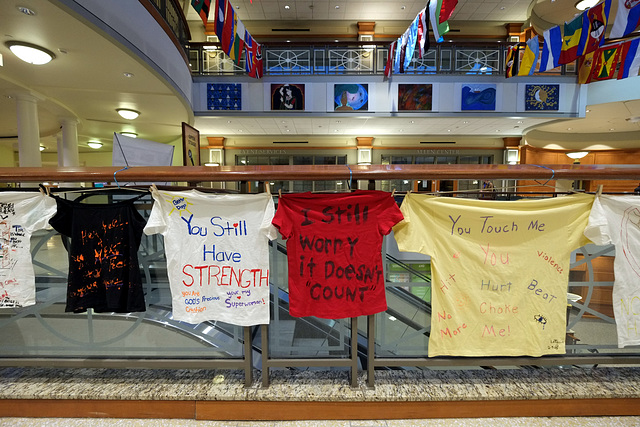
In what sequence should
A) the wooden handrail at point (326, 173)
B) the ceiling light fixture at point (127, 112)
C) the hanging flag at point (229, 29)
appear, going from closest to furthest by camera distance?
the wooden handrail at point (326, 173), the hanging flag at point (229, 29), the ceiling light fixture at point (127, 112)

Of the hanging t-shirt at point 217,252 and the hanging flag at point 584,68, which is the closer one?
the hanging t-shirt at point 217,252

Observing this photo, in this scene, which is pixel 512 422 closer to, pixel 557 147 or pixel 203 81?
pixel 203 81

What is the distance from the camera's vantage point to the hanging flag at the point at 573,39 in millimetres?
4738

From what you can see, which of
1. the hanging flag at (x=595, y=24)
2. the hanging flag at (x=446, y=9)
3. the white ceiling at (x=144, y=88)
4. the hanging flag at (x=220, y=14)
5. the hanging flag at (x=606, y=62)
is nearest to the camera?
the white ceiling at (x=144, y=88)

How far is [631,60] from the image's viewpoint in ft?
17.6

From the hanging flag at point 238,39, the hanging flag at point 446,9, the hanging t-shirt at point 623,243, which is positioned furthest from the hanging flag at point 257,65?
the hanging t-shirt at point 623,243

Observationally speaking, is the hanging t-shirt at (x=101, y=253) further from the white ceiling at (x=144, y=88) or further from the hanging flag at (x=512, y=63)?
the hanging flag at (x=512, y=63)

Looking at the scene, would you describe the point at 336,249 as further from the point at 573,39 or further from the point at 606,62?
the point at 606,62

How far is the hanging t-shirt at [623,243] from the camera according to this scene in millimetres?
1376

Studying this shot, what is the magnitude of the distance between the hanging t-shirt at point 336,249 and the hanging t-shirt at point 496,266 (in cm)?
15

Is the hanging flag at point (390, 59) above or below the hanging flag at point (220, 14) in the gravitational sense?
above

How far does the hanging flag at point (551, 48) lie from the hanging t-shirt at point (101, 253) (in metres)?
7.32

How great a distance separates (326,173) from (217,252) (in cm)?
70

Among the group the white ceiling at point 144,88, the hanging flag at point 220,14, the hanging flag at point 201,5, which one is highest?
the hanging flag at point 220,14
